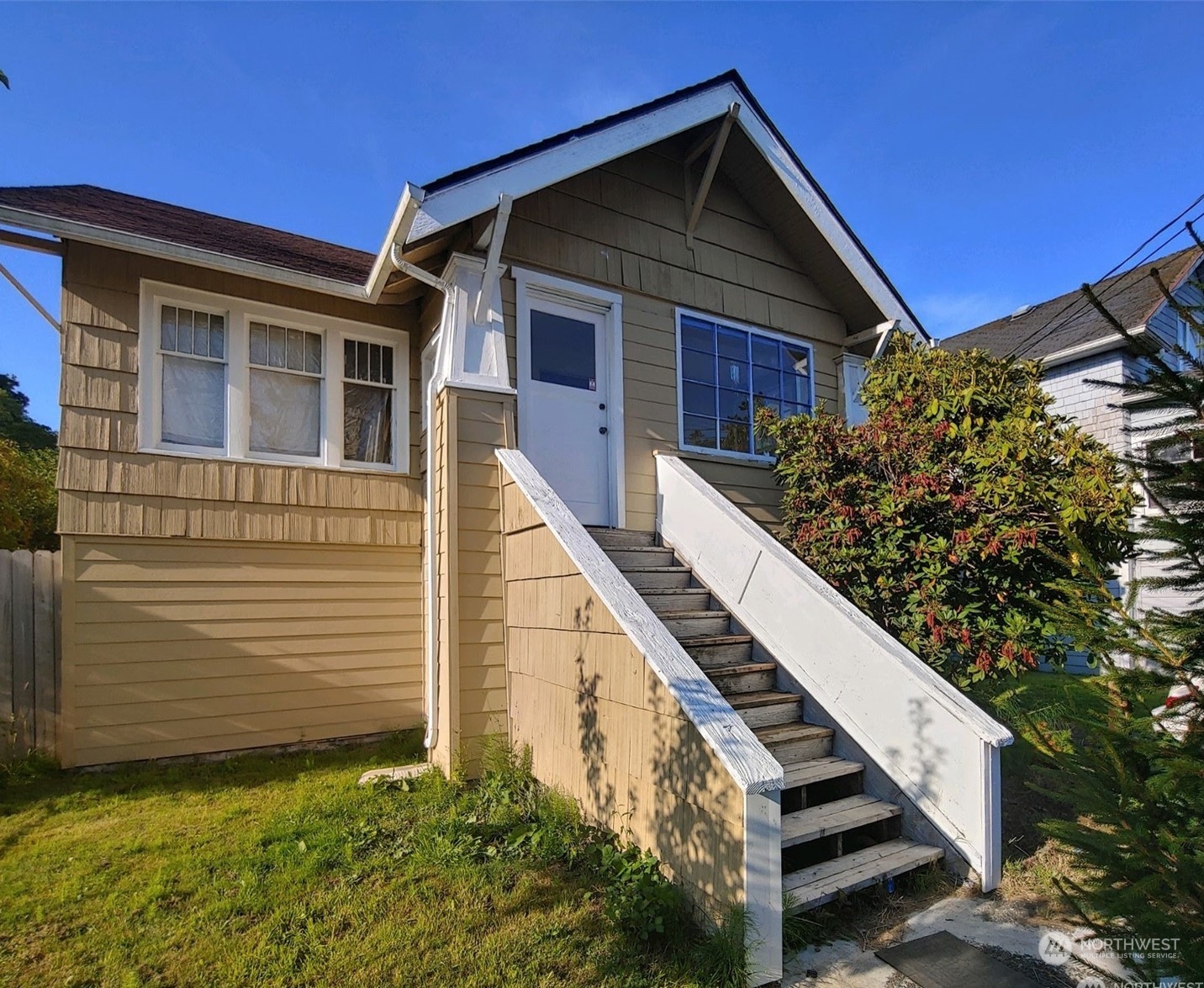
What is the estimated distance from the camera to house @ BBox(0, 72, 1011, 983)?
355cm

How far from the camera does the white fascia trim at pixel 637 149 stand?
15.3 feet

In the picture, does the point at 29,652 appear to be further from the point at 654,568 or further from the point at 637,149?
the point at 637,149

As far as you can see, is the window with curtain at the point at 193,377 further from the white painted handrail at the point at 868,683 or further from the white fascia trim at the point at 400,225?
the white painted handrail at the point at 868,683

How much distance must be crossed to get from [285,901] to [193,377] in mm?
4268

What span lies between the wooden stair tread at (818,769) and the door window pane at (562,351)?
3655mm

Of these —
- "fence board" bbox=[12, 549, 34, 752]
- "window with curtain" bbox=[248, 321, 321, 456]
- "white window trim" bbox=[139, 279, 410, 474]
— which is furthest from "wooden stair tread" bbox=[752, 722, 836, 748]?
"fence board" bbox=[12, 549, 34, 752]

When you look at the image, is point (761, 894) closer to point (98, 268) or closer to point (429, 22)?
point (98, 268)

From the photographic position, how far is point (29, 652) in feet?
16.4

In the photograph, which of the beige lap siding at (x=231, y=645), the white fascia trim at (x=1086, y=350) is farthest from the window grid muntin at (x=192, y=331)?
the white fascia trim at (x=1086, y=350)

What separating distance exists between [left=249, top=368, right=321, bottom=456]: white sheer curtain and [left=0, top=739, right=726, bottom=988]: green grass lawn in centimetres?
286

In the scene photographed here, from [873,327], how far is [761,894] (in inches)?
259

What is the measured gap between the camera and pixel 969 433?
4586 millimetres

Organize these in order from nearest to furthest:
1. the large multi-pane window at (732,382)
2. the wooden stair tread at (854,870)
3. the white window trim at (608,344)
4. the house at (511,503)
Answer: the wooden stair tread at (854,870) → the house at (511,503) → the white window trim at (608,344) → the large multi-pane window at (732,382)

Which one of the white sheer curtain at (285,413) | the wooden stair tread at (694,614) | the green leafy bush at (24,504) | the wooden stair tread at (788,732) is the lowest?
the wooden stair tread at (788,732)
